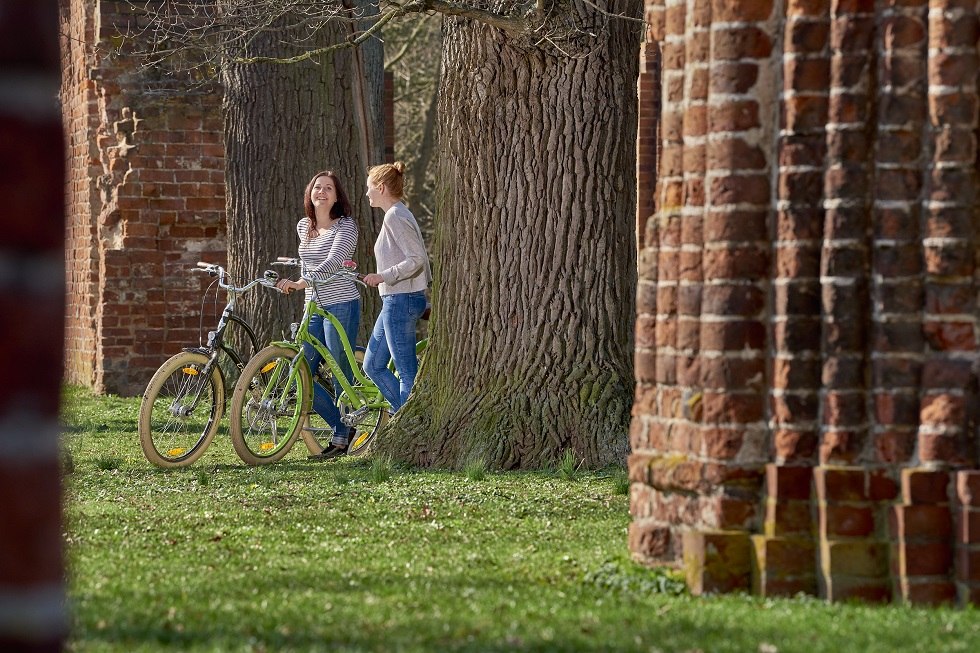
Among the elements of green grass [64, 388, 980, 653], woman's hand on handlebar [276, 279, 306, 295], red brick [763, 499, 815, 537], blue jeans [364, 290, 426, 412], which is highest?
woman's hand on handlebar [276, 279, 306, 295]

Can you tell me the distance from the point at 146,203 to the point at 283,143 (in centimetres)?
264

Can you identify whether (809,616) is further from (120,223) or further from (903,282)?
(120,223)

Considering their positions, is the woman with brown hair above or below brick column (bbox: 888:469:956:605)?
above

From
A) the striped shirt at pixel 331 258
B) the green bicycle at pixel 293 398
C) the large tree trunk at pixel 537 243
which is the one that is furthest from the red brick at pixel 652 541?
the striped shirt at pixel 331 258

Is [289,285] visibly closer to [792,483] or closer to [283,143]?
[283,143]

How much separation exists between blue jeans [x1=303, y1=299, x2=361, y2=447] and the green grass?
4.64ft

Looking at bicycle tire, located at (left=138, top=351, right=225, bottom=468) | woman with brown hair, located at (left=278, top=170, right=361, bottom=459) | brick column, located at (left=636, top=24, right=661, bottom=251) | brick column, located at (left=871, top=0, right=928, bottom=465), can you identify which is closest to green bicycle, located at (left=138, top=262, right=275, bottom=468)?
bicycle tire, located at (left=138, top=351, right=225, bottom=468)

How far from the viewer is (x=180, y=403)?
9664mm

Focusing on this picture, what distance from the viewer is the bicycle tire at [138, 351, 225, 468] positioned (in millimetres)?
9633

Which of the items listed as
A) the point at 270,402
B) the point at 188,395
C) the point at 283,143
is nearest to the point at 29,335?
the point at 188,395

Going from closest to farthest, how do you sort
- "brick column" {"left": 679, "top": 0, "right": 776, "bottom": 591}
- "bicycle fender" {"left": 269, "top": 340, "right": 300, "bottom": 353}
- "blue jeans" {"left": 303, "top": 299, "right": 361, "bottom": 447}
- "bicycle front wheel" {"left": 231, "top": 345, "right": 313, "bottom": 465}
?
1. "brick column" {"left": 679, "top": 0, "right": 776, "bottom": 591}
2. "bicycle front wheel" {"left": 231, "top": 345, "right": 313, "bottom": 465}
3. "bicycle fender" {"left": 269, "top": 340, "right": 300, "bottom": 353}
4. "blue jeans" {"left": 303, "top": 299, "right": 361, "bottom": 447}

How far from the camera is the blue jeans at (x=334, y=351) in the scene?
10.5 metres

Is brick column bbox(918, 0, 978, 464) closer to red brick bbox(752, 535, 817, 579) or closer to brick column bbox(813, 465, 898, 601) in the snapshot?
brick column bbox(813, 465, 898, 601)

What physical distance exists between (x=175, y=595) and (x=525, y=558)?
4.80 ft
